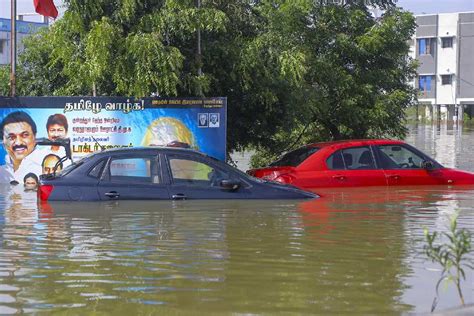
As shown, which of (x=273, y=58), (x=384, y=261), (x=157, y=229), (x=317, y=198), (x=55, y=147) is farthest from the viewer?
(x=273, y=58)

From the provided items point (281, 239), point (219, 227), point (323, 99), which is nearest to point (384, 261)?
point (281, 239)

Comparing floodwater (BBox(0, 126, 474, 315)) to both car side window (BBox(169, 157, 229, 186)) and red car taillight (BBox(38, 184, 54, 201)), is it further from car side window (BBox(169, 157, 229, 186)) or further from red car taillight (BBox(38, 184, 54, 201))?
car side window (BBox(169, 157, 229, 186))

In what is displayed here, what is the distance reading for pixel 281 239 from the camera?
8.79m

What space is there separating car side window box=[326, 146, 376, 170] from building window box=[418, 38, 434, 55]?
6697 cm

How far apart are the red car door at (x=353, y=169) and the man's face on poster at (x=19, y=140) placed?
543 centimetres

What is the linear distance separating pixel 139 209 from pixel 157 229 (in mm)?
1252

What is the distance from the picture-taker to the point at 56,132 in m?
15.0

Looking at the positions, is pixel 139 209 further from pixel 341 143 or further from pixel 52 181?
pixel 341 143

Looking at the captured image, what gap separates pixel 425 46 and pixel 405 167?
67.3 metres

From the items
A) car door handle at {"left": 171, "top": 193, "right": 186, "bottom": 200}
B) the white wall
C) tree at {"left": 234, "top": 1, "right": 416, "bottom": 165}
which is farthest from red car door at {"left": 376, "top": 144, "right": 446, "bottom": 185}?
the white wall

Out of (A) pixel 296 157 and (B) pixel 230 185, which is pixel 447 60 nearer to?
(A) pixel 296 157

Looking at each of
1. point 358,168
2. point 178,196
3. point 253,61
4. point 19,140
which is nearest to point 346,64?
point 253,61

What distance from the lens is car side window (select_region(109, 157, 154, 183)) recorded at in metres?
10.8

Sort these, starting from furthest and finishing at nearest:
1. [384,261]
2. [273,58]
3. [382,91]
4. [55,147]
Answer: [382,91], [273,58], [55,147], [384,261]
